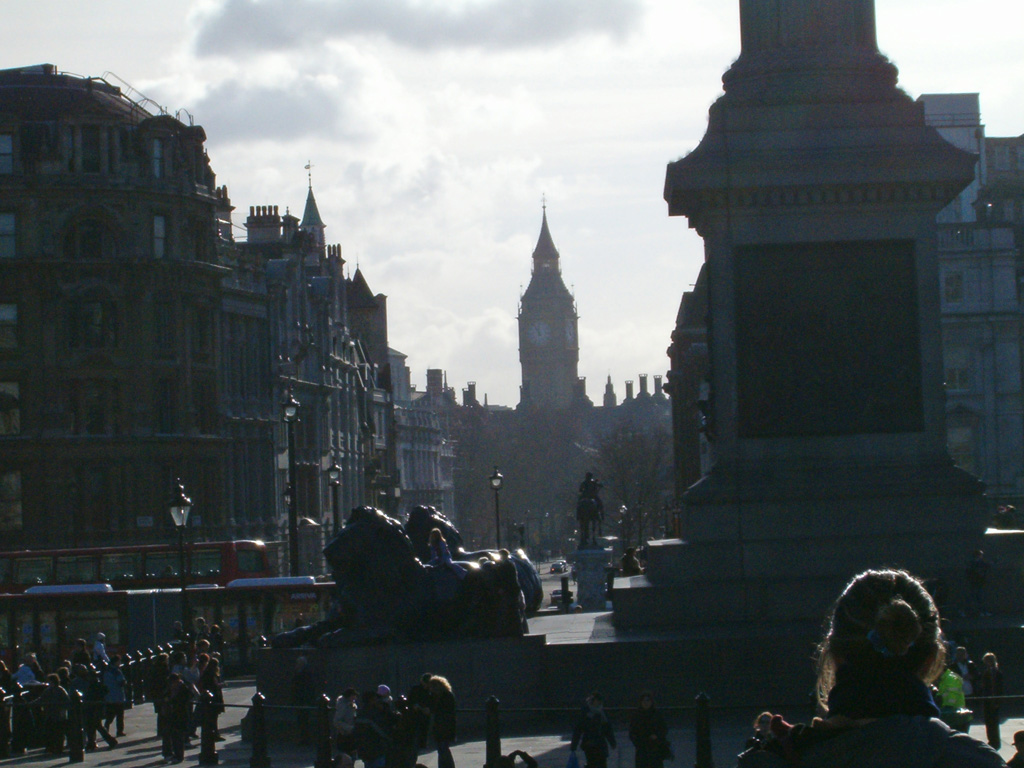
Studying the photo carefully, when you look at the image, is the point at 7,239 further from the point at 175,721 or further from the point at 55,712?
the point at 175,721

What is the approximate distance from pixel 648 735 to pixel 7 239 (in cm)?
5277

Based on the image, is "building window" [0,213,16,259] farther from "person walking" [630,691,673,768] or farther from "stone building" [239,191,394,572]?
"person walking" [630,691,673,768]

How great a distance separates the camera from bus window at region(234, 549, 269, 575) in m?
50.9

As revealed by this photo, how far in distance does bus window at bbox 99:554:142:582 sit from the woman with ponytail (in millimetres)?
45013

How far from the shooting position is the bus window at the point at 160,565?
162 ft

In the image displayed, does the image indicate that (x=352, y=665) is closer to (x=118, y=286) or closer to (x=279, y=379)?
(x=118, y=286)

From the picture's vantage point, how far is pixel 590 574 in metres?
57.5

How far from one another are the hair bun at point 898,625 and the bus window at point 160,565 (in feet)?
149

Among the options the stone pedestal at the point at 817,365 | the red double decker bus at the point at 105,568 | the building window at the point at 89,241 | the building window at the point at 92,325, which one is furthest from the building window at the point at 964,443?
the stone pedestal at the point at 817,365

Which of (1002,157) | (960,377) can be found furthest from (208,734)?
(1002,157)

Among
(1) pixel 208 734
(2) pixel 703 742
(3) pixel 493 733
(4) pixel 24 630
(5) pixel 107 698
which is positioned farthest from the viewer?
(4) pixel 24 630

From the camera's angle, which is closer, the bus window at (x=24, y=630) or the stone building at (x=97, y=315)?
the bus window at (x=24, y=630)

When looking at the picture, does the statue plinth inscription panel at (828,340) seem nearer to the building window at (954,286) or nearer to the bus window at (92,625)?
the bus window at (92,625)

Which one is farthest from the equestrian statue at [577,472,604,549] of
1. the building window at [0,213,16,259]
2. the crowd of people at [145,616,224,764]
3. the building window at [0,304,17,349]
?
the crowd of people at [145,616,224,764]
